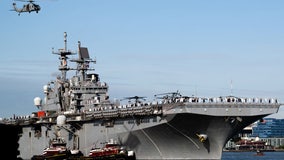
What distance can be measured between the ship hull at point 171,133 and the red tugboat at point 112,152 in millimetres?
482

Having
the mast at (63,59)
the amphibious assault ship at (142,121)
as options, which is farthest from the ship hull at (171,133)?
the mast at (63,59)

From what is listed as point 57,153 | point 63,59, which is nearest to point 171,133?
point 57,153

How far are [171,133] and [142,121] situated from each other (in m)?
2.26

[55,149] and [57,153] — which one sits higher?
[55,149]

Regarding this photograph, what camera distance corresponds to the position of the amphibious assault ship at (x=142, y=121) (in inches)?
1272

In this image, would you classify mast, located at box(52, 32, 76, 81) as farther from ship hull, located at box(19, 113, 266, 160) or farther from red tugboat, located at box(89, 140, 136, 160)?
red tugboat, located at box(89, 140, 136, 160)

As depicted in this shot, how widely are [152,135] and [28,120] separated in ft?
53.2

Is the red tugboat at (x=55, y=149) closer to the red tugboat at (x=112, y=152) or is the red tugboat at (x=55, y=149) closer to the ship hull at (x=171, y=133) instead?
the ship hull at (x=171, y=133)

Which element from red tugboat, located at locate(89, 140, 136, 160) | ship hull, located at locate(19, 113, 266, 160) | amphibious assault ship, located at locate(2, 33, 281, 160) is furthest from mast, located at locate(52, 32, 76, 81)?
red tugboat, located at locate(89, 140, 136, 160)

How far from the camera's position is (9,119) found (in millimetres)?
53312

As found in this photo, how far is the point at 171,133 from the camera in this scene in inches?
1325

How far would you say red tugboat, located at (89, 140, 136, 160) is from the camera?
35281mm

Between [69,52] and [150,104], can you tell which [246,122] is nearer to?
[150,104]

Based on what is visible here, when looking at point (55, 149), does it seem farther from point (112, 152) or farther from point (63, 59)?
point (63, 59)
